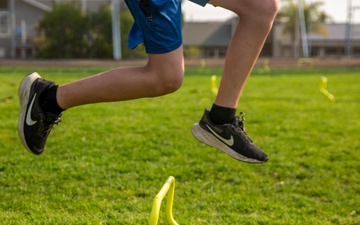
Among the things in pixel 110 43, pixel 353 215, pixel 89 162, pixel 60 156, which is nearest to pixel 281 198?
pixel 353 215

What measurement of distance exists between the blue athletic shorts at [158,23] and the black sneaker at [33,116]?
63 centimetres

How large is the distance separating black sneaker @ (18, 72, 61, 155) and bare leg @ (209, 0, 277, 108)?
0.88m

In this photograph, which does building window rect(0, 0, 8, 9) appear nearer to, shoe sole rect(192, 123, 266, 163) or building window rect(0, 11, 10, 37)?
building window rect(0, 11, 10, 37)

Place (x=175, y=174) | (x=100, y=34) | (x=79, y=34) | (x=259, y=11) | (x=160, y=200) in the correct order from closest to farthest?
(x=160, y=200) < (x=259, y=11) < (x=175, y=174) < (x=79, y=34) < (x=100, y=34)

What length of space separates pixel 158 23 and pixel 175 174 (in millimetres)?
2007

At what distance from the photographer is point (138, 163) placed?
173 inches

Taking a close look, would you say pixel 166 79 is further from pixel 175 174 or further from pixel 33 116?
pixel 175 174

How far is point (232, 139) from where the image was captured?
8.77 ft

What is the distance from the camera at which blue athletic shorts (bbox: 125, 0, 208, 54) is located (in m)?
2.34

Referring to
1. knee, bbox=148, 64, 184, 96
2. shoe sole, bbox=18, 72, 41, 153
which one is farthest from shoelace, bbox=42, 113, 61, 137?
knee, bbox=148, 64, 184, 96

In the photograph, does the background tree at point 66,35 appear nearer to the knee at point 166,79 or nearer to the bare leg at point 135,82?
the bare leg at point 135,82

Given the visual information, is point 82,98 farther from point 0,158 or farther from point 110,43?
point 110,43

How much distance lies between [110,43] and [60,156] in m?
28.8

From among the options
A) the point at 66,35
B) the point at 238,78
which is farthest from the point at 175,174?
the point at 66,35
